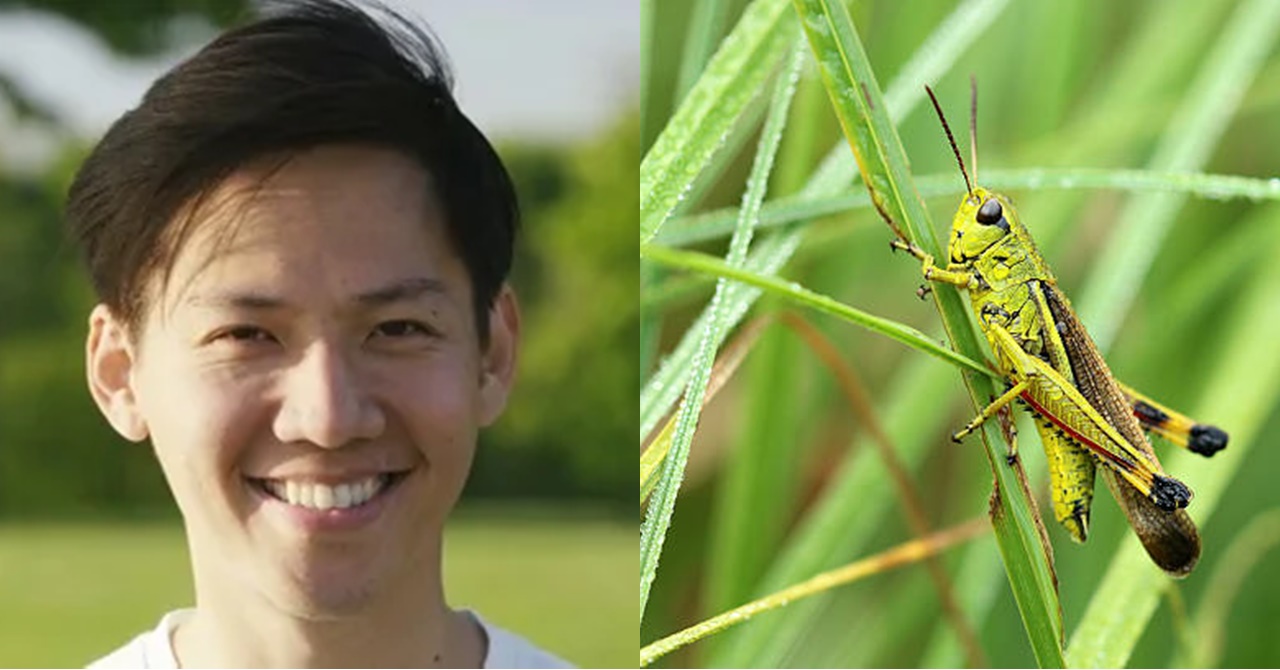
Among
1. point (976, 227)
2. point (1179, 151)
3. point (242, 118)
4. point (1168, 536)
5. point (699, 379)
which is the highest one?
point (242, 118)

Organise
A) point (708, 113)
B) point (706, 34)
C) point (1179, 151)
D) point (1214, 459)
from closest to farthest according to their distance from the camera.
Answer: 1. point (708, 113)
2. point (706, 34)
3. point (1179, 151)
4. point (1214, 459)

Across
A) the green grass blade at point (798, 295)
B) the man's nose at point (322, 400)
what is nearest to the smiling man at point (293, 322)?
the man's nose at point (322, 400)

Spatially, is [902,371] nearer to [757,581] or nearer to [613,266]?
[757,581]

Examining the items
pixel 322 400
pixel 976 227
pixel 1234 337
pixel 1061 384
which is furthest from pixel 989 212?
pixel 1234 337

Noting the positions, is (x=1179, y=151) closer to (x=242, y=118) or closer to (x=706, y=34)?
(x=706, y=34)

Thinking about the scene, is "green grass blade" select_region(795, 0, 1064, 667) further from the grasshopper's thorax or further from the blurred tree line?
the blurred tree line

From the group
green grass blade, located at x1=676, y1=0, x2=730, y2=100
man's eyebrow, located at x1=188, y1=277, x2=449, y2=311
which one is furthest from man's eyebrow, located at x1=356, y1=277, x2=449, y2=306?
green grass blade, located at x1=676, y1=0, x2=730, y2=100

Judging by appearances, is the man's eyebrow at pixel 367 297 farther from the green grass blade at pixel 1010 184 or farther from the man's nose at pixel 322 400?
the green grass blade at pixel 1010 184
